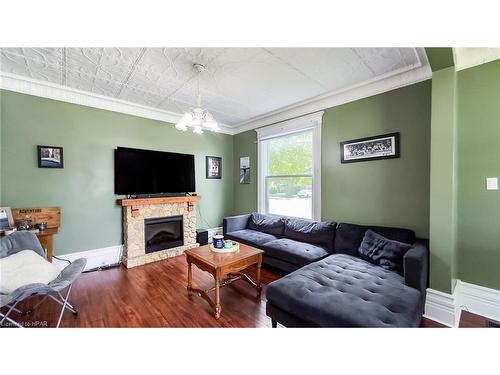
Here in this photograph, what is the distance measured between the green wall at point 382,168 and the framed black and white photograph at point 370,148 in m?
0.06

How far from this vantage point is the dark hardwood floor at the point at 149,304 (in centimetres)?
179

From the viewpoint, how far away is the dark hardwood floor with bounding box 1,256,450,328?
1.79 meters

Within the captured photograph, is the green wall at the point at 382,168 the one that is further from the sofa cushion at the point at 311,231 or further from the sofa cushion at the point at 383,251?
the sofa cushion at the point at 383,251

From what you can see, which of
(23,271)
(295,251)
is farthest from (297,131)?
(23,271)

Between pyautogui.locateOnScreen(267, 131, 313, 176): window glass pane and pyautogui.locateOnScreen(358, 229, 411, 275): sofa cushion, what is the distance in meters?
1.45

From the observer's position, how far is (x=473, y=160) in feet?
6.43

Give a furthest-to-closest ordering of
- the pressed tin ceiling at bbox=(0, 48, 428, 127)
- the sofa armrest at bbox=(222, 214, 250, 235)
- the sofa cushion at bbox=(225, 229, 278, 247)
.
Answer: the sofa armrest at bbox=(222, 214, 250, 235), the sofa cushion at bbox=(225, 229, 278, 247), the pressed tin ceiling at bbox=(0, 48, 428, 127)

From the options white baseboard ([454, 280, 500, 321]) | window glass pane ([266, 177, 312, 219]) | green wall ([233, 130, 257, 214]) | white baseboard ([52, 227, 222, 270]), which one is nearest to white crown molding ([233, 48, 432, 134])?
green wall ([233, 130, 257, 214])

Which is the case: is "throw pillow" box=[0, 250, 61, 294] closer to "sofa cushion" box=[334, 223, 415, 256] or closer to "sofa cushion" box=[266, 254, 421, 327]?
"sofa cushion" box=[266, 254, 421, 327]

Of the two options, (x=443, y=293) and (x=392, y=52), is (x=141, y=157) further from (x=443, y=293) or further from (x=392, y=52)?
(x=443, y=293)

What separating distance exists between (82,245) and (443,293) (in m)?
4.38

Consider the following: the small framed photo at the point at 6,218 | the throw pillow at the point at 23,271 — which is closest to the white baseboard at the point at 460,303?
the throw pillow at the point at 23,271

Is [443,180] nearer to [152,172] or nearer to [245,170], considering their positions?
[245,170]

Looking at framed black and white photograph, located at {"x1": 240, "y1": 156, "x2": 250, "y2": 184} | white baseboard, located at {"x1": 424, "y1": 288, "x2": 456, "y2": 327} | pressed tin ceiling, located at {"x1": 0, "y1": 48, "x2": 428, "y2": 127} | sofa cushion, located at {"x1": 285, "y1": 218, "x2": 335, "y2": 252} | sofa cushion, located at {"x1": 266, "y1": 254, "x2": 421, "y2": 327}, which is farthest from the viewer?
framed black and white photograph, located at {"x1": 240, "y1": 156, "x2": 250, "y2": 184}
